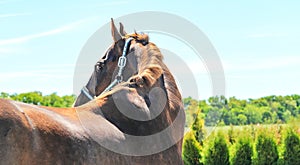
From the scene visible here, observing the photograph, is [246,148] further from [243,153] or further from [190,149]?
[190,149]

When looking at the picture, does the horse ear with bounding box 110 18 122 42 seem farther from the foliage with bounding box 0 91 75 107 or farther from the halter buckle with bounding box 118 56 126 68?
the foliage with bounding box 0 91 75 107

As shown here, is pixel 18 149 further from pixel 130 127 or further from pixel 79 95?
pixel 79 95

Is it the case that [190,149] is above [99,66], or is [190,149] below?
below

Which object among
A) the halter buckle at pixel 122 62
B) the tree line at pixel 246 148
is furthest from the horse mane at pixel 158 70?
the tree line at pixel 246 148

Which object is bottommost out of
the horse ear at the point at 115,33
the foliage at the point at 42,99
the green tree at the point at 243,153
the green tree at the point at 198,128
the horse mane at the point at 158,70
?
the green tree at the point at 243,153

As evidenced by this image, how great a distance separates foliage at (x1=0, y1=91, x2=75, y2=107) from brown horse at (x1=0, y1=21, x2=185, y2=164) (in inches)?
600

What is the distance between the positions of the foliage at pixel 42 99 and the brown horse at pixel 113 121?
15241 millimetres

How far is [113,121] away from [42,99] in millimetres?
19489

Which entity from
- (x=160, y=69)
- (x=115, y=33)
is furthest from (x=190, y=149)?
(x=160, y=69)

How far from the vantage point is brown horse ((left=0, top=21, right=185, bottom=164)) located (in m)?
2.31

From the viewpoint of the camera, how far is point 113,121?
302 cm

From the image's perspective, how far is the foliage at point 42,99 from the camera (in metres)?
20.0

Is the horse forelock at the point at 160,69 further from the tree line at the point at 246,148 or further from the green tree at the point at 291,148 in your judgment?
the green tree at the point at 291,148

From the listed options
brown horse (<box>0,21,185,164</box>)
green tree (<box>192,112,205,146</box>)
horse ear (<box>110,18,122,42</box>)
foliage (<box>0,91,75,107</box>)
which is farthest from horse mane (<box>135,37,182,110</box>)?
foliage (<box>0,91,75,107</box>)
